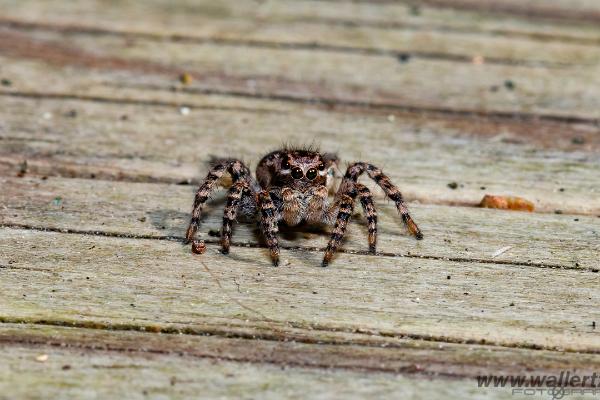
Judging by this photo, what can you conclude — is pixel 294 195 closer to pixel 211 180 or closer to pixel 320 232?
pixel 320 232

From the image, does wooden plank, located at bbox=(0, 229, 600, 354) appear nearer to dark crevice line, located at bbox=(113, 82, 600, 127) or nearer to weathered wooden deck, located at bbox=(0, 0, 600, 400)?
weathered wooden deck, located at bbox=(0, 0, 600, 400)

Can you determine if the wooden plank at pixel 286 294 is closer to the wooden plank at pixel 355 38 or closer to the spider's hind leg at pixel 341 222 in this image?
the spider's hind leg at pixel 341 222

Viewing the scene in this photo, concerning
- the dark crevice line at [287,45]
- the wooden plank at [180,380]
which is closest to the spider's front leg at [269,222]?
the wooden plank at [180,380]

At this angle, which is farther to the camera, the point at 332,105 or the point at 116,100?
the point at 332,105

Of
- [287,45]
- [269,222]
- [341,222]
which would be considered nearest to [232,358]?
[269,222]

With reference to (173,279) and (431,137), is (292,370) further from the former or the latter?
(431,137)

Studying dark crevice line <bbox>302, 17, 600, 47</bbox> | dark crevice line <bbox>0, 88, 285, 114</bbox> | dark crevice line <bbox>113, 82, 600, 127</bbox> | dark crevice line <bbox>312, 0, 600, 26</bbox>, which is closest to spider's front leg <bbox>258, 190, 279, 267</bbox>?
dark crevice line <bbox>0, 88, 285, 114</bbox>
